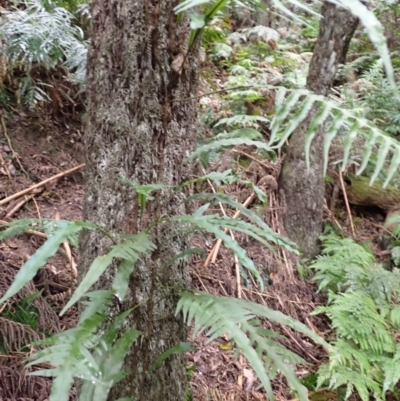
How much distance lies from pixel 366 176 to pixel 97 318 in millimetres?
3788

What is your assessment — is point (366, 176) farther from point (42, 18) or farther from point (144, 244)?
point (144, 244)

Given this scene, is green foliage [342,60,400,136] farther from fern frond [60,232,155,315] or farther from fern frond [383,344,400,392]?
fern frond [60,232,155,315]

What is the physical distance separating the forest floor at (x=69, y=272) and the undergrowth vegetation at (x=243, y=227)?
0.11 meters

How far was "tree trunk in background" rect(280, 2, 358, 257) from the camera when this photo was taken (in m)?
3.39

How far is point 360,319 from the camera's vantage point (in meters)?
2.66

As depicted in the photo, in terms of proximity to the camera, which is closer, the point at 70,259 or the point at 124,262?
the point at 124,262

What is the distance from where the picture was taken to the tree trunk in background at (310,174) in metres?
3.39

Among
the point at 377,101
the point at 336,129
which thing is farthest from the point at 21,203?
the point at 377,101

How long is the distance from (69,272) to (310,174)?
6.82 feet

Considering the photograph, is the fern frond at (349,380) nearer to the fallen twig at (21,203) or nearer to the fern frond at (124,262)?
the fern frond at (124,262)

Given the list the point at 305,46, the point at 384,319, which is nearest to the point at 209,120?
the point at 384,319

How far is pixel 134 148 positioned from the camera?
144 centimetres

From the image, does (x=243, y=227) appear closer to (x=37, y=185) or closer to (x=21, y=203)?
(x=21, y=203)

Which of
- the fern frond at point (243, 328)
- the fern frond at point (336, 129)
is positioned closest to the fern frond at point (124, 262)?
the fern frond at point (243, 328)
